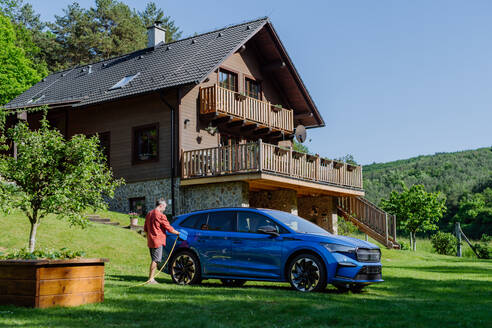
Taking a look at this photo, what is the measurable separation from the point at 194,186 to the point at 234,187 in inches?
75.8

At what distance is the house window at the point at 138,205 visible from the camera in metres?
24.2

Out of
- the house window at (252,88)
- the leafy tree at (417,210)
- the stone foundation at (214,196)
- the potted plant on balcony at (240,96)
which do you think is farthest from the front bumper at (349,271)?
the leafy tree at (417,210)

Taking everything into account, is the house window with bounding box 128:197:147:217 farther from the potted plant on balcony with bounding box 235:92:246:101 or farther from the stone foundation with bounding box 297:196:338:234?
the stone foundation with bounding box 297:196:338:234

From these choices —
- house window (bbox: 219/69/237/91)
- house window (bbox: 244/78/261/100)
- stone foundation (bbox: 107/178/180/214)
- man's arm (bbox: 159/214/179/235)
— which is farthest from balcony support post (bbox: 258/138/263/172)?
man's arm (bbox: 159/214/179/235)

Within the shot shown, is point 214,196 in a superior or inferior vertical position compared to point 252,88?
inferior

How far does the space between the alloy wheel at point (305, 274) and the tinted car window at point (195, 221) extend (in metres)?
2.48

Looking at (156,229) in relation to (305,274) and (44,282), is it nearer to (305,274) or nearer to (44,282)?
(305,274)

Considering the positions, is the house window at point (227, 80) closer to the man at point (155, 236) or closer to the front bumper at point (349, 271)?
the man at point (155, 236)

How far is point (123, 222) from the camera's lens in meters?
21.6

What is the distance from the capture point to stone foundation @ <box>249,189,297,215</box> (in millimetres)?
23188

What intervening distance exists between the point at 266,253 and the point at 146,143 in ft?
46.0

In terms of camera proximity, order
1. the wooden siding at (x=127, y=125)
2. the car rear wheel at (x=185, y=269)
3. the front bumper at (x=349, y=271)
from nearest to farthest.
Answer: the front bumper at (x=349, y=271)
the car rear wheel at (x=185, y=269)
the wooden siding at (x=127, y=125)

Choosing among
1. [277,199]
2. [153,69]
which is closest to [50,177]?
[277,199]

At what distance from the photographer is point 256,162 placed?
68.0 feet
